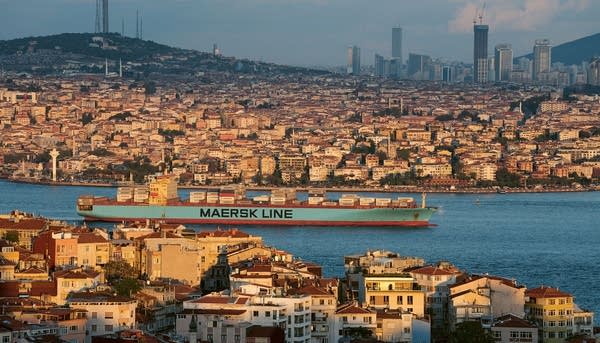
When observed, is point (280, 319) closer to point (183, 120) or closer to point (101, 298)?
point (101, 298)

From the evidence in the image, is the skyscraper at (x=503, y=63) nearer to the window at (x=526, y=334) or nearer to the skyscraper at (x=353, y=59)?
the skyscraper at (x=353, y=59)

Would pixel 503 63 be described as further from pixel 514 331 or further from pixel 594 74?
pixel 514 331

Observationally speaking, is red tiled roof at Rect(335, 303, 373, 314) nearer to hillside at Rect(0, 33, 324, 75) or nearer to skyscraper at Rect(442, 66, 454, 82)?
hillside at Rect(0, 33, 324, 75)

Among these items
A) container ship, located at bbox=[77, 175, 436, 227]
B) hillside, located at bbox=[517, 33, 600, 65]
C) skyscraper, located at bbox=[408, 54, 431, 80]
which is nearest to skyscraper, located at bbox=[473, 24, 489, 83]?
skyscraper, located at bbox=[408, 54, 431, 80]

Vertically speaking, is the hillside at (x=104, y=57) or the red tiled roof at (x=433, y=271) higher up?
the hillside at (x=104, y=57)

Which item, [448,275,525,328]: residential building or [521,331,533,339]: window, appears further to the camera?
[448,275,525,328]: residential building

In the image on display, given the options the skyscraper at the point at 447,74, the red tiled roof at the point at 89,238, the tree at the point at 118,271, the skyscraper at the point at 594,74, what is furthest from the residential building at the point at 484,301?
the skyscraper at the point at 447,74
